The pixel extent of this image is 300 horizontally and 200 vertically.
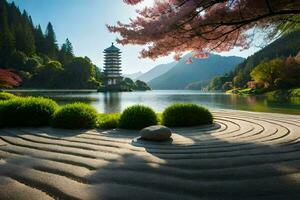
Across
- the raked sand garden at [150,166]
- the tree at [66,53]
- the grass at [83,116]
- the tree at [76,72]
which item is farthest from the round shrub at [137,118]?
the tree at [66,53]

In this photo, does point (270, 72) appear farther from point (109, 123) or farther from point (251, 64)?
point (109, 123)

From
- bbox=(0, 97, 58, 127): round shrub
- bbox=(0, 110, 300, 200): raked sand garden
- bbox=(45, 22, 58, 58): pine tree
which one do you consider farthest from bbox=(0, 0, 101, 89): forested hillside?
bbox=(0, 110, 300, 200): raked sand garden

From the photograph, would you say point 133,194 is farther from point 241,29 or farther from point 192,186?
point 241,29

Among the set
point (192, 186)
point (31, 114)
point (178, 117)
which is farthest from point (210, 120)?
point (192, 186)

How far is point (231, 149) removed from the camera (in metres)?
7.12

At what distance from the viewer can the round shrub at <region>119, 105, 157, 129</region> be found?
1089 cm

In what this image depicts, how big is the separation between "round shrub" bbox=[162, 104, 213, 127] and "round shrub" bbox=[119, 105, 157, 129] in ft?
2.39

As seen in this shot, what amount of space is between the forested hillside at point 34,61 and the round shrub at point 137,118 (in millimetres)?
77035

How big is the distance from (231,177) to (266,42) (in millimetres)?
6977

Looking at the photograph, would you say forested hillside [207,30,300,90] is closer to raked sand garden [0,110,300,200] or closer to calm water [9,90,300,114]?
calm water [9,90,300,114]

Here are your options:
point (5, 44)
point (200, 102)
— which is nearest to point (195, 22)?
point (200, 102)

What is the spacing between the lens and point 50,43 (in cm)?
11025

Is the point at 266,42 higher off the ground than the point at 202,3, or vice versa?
the point at 202,3

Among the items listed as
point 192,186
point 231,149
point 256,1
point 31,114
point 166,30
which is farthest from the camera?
point 31,114
